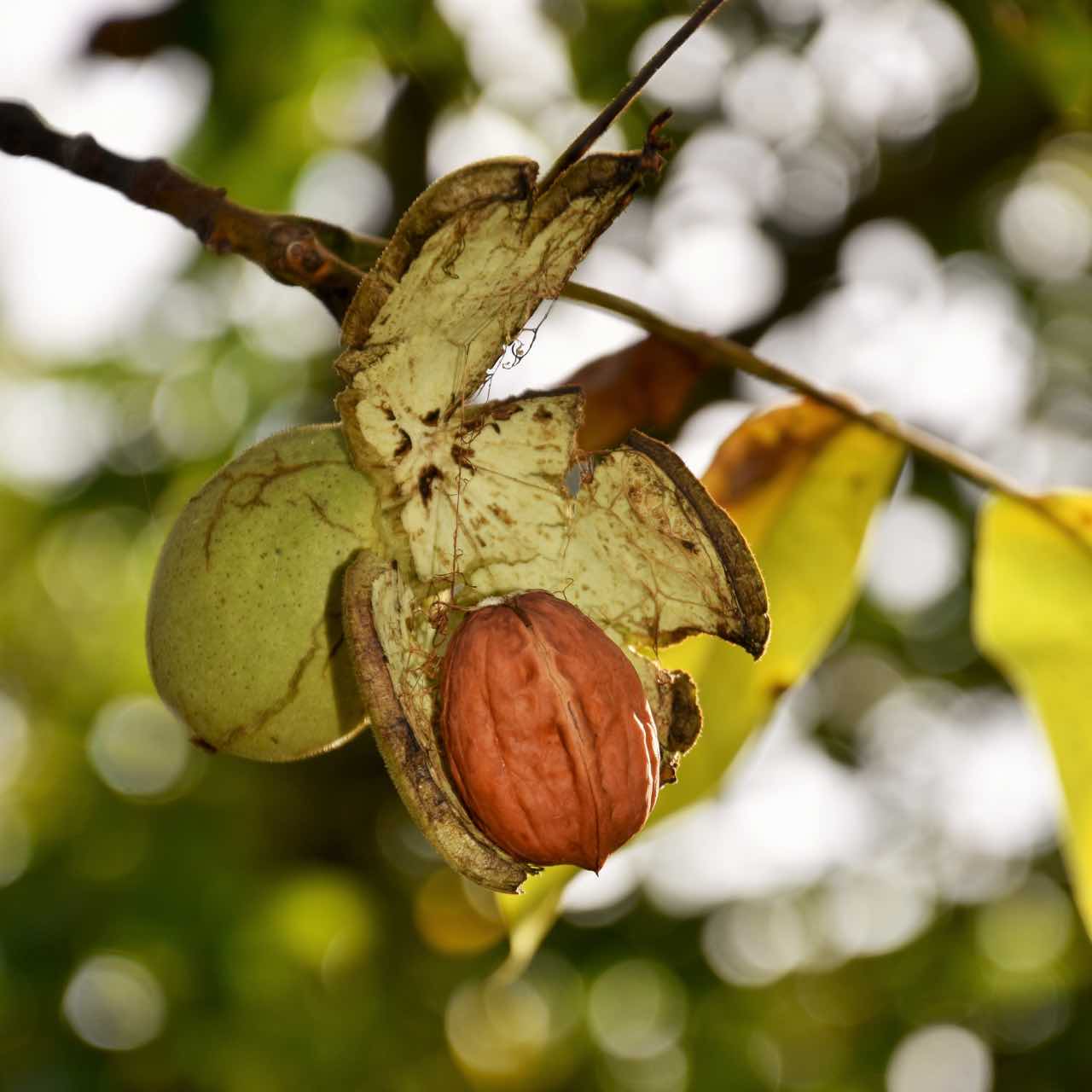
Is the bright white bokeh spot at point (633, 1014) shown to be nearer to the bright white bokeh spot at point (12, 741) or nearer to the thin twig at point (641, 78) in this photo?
the bright white bokeh spot at point (12, 741)

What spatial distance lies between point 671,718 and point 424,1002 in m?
3.43

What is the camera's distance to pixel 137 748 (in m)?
4.24

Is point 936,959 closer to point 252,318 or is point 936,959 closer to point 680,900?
point 680,900

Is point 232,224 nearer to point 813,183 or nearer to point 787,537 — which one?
point 787,537

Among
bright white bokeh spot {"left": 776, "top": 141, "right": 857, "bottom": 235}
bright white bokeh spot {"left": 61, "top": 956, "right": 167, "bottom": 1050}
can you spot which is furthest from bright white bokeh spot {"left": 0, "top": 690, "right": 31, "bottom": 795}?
bright white bokeh spot {"left": 776, "top": 141, "right": 857, "bottom": 235}

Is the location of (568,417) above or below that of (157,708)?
above

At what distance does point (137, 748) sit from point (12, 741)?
0.71 meters

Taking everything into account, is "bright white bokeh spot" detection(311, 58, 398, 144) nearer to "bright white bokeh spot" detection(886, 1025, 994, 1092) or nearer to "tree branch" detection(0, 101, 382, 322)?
"tree branch" detection(0, 101, 382, 322)

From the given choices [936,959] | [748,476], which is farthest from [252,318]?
[936,959]

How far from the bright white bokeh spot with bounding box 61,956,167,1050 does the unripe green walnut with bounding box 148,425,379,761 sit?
2.15m

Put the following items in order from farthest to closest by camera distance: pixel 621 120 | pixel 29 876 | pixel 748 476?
pixel 29 876 < pixel 621 120 < pixel 748 476

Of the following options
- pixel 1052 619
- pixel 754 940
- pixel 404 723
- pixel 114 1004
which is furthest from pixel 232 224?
pixel 754 940

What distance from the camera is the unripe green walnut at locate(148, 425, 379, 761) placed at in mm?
1447

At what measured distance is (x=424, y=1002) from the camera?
Result: 4621 mm
